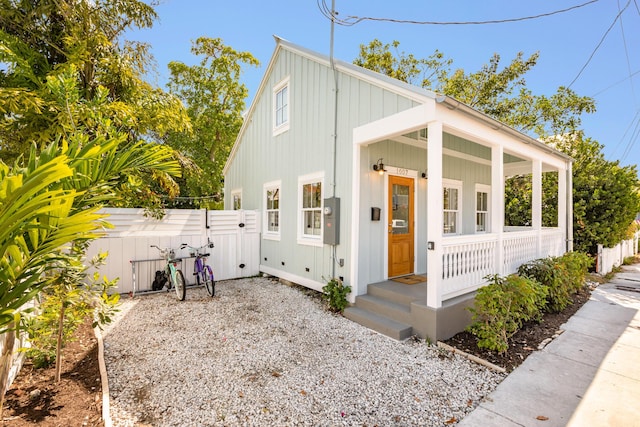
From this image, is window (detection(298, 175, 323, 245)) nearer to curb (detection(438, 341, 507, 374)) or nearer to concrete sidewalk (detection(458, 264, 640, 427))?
curb (detection(438, 341, 507, 374))

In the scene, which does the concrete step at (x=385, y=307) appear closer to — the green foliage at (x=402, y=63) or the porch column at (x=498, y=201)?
the porch column at (x=498, y=201)

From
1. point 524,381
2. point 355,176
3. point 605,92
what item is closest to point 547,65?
point 605,92

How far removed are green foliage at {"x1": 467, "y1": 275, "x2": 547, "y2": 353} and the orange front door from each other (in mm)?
2072

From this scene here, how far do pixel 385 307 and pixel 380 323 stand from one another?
320 mm

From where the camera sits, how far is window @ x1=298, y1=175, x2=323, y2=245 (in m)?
6.10

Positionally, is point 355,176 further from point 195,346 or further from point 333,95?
point 195,346

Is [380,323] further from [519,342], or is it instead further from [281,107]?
[281,107]

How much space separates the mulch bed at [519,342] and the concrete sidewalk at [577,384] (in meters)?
0.10

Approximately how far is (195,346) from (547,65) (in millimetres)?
15485

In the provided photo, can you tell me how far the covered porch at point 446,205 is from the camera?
393 cm

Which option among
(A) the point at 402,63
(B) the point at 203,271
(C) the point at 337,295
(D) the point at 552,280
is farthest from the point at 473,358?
(A) the point at 402,63

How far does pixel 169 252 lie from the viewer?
20.4ft

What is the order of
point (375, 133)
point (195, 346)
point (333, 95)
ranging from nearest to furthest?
1. point (195, 346)
2. point (375, 133)
3. point (333, 95)

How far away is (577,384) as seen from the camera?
2.96 meters
